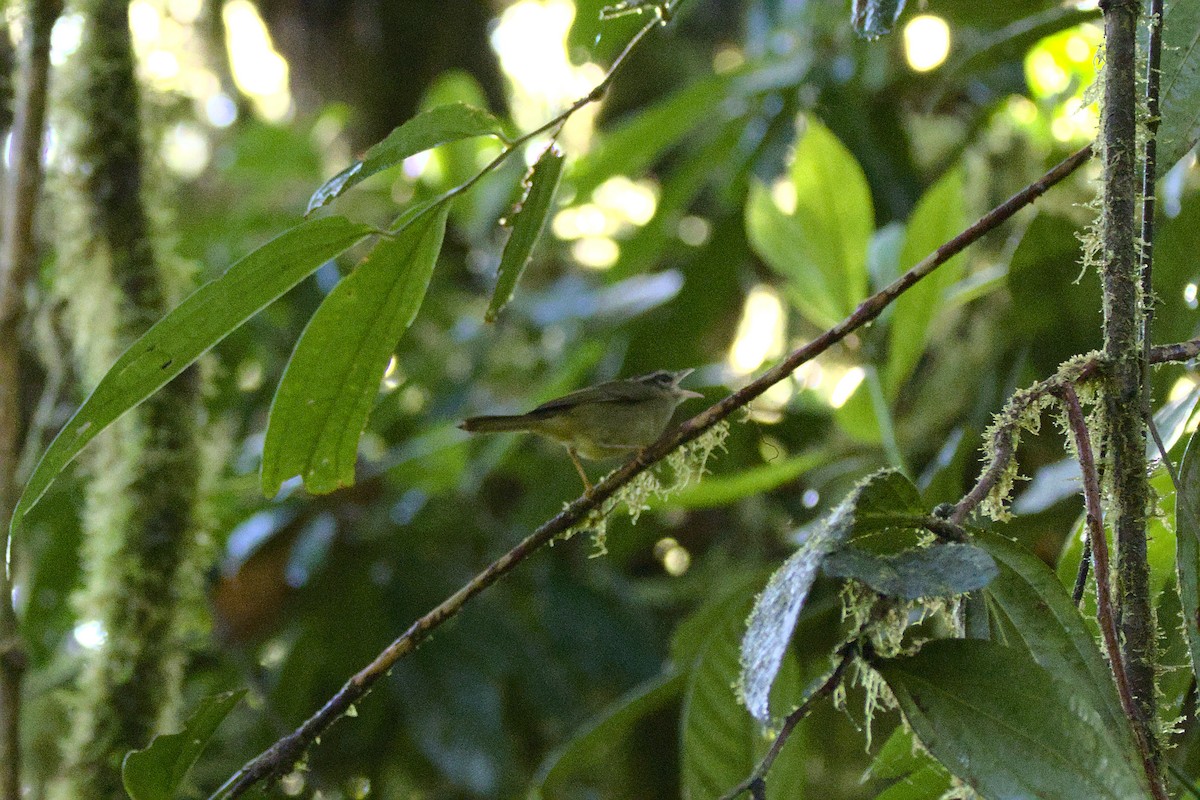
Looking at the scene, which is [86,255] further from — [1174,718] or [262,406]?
[1174,718]

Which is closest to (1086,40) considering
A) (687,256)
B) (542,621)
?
(687,256)

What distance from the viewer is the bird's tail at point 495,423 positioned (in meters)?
Answer: 1.70

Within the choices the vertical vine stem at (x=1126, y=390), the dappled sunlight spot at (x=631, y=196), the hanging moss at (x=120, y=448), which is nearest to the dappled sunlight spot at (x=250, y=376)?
the hanging moss at (x=120, y=448)

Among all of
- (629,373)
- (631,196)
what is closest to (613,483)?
(629,373)

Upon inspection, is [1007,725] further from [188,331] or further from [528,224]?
[188,331]

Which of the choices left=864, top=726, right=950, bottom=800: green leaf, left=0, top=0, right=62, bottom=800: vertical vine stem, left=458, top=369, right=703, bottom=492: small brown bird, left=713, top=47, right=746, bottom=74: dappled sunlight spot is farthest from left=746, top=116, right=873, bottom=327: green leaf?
left=713, top=47, right=746, bottom=74: dappled sunlight spot

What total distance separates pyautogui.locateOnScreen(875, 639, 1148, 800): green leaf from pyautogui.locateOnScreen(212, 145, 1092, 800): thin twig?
290 millimetres

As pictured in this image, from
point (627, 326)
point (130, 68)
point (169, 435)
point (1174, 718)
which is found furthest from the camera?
point (627, 326)

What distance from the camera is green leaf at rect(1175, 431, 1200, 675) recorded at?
916 mm

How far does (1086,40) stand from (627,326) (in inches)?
60.0

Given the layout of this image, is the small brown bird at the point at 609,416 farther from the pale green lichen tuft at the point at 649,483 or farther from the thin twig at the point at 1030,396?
the thin twig at the point at 1030,396

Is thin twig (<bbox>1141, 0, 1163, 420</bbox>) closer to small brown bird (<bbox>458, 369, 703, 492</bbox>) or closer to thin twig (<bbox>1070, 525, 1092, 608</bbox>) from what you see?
thin twig (<bbox>1070, 525, 1092, 608</bbox>)

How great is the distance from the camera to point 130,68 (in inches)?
91.7

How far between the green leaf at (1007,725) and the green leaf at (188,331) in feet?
2.30
